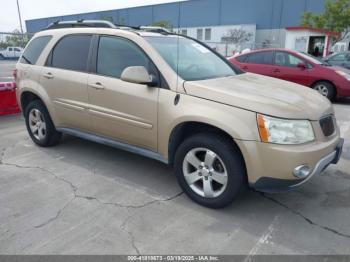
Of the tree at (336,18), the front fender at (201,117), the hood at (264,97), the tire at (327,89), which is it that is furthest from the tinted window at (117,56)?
the tree at (336,18)

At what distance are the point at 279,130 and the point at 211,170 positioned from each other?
2.54ft

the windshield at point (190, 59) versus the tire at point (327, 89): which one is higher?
the windshield at point (190, 59)

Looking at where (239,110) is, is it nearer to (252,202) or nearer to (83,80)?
(252,202)

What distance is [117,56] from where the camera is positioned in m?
3.79

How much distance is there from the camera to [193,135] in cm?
320

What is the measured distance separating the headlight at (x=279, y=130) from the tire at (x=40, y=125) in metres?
3.25

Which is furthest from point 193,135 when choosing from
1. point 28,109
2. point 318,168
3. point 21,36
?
point 21,36

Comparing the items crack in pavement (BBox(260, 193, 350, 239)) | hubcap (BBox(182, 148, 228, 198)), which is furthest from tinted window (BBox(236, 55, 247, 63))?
hubcap (BBox(182, 148, 228, 198))

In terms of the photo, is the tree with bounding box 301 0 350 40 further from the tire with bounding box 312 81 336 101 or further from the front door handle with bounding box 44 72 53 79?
the front door handle with bounding box 44 72 53 79

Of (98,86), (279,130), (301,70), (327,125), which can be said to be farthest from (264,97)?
(301,70)

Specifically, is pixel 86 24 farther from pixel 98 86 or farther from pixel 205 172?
pixel 205 172

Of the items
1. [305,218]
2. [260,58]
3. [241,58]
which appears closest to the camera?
[305,218]

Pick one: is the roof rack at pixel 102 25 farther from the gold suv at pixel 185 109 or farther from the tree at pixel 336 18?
the tree at pixel 336 18

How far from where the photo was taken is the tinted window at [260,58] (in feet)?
30.2
